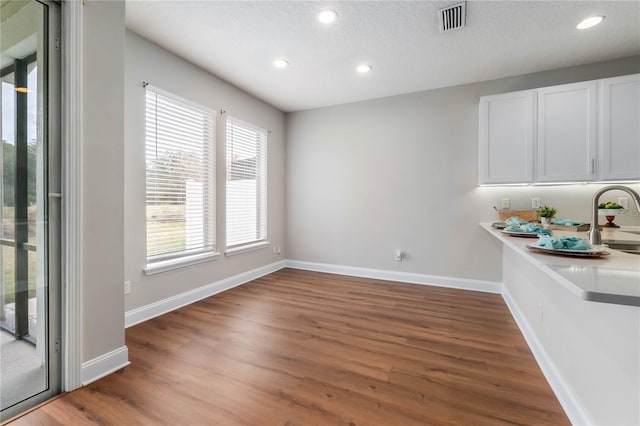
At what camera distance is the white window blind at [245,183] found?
3.73 m

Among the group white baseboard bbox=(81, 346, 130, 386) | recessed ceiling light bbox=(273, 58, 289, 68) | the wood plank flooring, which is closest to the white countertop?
the wood plank flooring

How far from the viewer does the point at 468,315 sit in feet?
9.26

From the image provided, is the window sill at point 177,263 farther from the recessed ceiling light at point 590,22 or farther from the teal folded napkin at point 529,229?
the recessed ceiling light at point 590,22

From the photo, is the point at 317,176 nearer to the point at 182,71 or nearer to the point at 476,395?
the point at 182,71

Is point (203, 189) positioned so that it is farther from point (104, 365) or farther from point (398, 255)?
point (398, 255)

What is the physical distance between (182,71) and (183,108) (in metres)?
0.40

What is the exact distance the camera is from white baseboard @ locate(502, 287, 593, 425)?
55.4 inches

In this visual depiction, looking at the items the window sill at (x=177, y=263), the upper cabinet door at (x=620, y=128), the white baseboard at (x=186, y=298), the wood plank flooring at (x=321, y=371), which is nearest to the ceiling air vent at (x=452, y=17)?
the upper cabinet door at (x=620, y=128)

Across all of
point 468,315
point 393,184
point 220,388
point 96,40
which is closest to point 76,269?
point 220,388

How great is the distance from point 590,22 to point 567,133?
1032 mm

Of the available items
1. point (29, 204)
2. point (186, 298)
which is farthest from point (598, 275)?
point (186, 298)

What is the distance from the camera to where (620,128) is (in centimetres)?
269

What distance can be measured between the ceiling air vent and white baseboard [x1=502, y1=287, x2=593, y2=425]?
2667 mm

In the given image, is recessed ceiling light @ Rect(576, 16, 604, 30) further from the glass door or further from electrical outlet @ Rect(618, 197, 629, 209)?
the glass door
